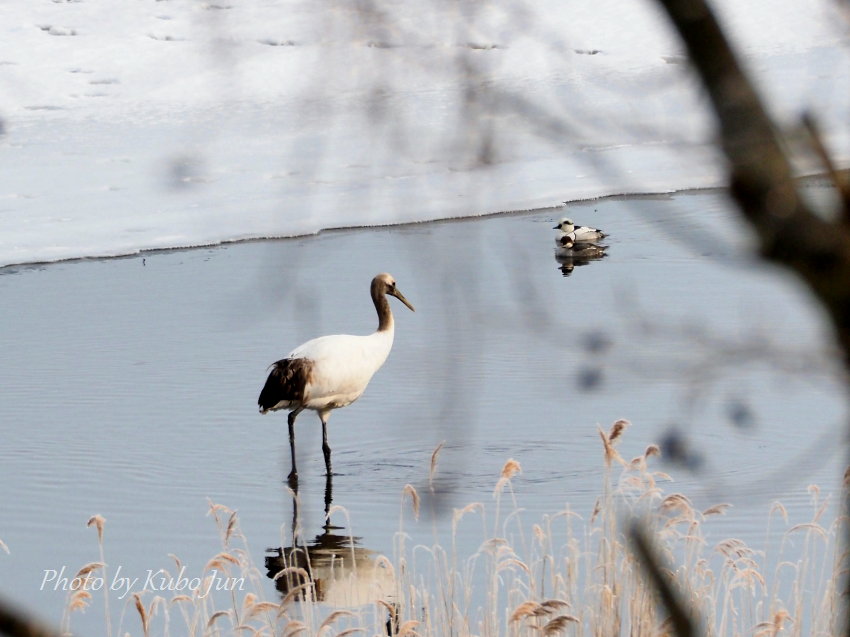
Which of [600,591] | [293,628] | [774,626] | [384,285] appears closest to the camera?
[774,626]

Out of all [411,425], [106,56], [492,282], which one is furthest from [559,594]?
[106,56]

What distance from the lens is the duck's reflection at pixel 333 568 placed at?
6.30 m

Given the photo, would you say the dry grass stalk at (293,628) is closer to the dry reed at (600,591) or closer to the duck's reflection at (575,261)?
the dry reed at (600,591)

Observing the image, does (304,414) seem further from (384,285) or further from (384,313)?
(384,285)

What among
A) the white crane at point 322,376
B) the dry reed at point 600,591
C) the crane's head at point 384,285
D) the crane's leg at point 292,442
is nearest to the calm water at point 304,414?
the crane's leg at point 292,442

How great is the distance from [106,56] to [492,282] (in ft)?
31.2

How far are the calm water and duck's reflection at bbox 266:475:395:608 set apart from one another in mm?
105

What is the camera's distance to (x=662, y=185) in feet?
53.9

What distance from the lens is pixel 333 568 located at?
20.7 ft

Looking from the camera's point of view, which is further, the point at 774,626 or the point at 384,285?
the point at 384,285

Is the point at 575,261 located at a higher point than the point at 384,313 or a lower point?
higher

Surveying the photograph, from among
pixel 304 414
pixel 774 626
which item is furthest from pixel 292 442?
pixel 774 626

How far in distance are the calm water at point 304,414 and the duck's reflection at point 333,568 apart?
105 mm

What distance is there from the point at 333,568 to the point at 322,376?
11.8ft
